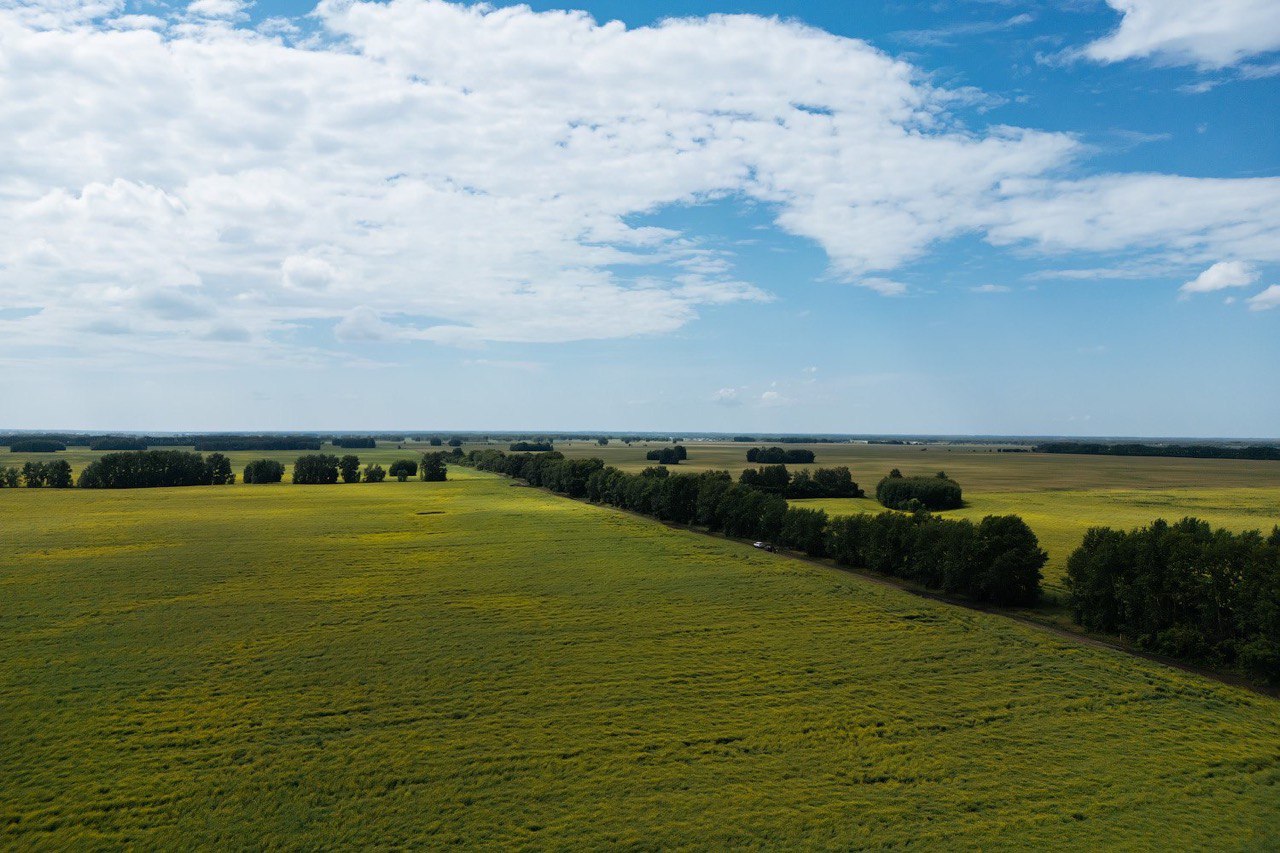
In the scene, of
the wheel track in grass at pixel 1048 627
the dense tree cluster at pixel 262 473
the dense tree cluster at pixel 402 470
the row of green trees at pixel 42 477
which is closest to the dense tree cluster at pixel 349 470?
the dense tree cluster at pixel 402 470

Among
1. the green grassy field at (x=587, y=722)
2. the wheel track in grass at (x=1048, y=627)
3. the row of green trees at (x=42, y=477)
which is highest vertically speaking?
the row of green trees at (x=42, y=477)

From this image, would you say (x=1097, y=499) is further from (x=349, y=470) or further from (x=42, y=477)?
(x=42, y=477)

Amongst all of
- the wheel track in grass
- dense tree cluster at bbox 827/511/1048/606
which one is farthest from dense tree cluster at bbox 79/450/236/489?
dense tree cluster at bbox 827/511/1048/606

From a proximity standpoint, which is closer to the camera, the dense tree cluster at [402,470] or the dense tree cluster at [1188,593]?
the dense tree cluster at [1188,593]

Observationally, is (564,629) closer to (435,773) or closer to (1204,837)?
(435,773)

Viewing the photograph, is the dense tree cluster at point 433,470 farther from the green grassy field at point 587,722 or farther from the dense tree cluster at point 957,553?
the dense tree cluster at point 957,553

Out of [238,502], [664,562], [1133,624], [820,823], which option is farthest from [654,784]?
[238,502]
